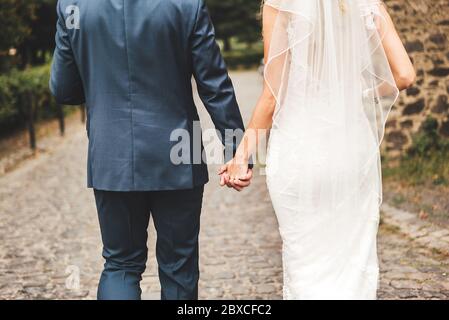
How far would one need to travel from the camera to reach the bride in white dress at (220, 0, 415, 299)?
2.76m

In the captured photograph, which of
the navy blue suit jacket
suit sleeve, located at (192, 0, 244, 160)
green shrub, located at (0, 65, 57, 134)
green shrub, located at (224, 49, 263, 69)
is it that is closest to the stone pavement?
the navy blue suit jacket

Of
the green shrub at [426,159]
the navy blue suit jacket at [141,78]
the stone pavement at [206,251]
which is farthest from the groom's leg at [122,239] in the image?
the green shrub at [426,159]

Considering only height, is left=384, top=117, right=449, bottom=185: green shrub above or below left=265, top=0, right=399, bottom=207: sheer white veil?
below

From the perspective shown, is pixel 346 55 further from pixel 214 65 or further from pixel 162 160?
pixel 162 160

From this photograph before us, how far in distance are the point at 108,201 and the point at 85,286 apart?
201cm

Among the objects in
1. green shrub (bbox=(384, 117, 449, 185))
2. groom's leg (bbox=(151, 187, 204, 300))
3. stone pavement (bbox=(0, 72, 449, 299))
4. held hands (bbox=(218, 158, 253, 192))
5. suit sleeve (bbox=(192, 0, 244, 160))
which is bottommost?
stone pavement (bbox=(0, 72, 449, 299))

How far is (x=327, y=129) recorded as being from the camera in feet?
9.10

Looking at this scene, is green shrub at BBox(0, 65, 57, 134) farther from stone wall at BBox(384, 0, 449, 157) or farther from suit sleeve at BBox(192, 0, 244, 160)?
suit sleeve at BBox(192, 0, 244, 160)

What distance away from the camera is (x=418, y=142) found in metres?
8.12

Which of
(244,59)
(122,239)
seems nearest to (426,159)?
(122,239)

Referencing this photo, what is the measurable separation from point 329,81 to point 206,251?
325 cm

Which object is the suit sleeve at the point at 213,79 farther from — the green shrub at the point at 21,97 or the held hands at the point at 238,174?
the green shrub at the point at 21,97

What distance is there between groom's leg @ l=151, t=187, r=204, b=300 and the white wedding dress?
1.57 feet

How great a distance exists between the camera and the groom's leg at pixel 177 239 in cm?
314
